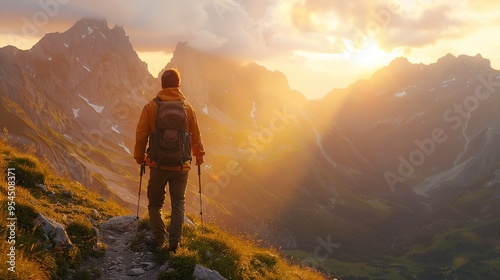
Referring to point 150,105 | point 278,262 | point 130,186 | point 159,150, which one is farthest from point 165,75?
point 130,186

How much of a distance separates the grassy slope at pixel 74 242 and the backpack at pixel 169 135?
99.1 inches

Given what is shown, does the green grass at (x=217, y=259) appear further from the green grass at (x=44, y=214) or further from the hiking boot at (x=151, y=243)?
the green grass at (x=44, y=214)

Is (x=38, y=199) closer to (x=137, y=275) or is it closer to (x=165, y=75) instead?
(x=137, y=275)

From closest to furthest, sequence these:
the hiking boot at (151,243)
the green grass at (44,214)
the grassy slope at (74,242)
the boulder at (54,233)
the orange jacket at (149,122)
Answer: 1. the green grass at (44,214)
2. the grassy slope at (74,242)
3. the boulder at (54,233)
4. the orange jacket at (149,122)
5. the hiking boot at (151,243)

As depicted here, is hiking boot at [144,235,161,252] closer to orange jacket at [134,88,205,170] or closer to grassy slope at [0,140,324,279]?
grassy slope at [0,140,324,279]

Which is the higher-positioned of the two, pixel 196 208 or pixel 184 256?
pixel 184 256

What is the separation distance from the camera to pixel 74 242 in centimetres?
1024

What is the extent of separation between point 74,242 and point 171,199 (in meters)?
2.70

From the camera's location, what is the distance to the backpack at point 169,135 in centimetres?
1058

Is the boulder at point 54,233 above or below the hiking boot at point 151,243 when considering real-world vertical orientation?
above

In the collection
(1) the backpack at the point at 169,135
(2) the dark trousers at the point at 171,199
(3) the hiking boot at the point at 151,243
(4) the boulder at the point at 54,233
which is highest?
(1) the backpack at the point at 169,135

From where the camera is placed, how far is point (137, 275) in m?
10.4

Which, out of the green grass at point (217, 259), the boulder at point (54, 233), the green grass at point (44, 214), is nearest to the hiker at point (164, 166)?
the green grass at point (217, 259)

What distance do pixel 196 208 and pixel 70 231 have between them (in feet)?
590
